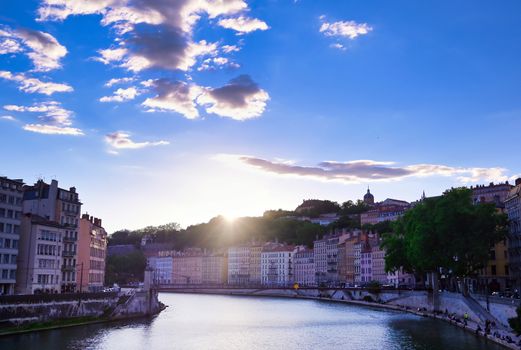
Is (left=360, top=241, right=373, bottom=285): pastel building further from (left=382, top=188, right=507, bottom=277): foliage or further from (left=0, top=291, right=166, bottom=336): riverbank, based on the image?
(left=0, top=291, right=166, bottom=336): riverbank

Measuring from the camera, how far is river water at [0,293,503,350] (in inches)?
2025

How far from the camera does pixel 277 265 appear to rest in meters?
188

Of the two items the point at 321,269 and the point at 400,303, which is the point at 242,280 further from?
the point at 400,303

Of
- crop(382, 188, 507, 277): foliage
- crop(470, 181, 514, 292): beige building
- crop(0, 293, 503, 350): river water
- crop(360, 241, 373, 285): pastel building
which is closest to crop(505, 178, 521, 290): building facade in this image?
crop(470, 181, 514, 292): beige building

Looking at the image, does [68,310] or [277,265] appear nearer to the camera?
[68,310]

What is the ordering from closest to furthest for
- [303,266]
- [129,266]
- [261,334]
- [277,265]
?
[261,334] < [303,266] < [129,266] < [277,265]

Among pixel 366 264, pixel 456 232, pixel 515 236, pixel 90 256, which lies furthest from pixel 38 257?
pixel 366 264

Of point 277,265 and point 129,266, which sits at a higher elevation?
point 277,265

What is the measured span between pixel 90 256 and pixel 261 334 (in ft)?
104

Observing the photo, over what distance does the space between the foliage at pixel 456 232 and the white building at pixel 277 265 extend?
108 meters

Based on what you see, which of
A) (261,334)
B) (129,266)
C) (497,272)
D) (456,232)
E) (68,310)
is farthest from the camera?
(129,266)

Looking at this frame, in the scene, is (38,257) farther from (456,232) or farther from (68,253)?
(456,232)

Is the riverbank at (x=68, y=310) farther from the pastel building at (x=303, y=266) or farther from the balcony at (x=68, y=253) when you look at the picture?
the pastel building at (x=303, y=266)

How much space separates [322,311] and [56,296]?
147ft
